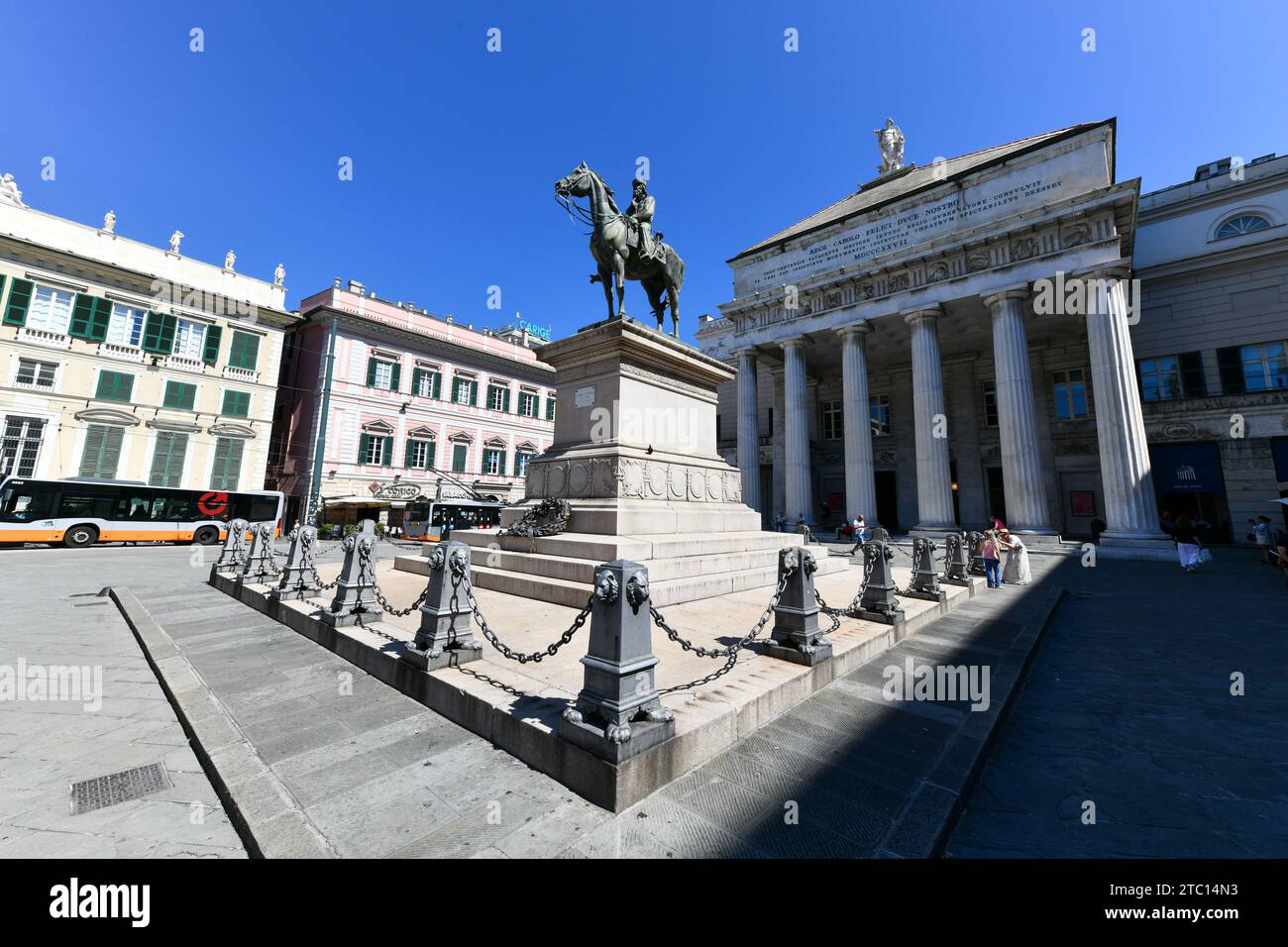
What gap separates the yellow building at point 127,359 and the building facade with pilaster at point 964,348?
90.6 ft

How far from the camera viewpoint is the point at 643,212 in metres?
9.48

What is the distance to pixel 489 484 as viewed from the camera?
3462 centimetres

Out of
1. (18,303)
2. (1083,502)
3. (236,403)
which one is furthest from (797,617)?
(18,303)

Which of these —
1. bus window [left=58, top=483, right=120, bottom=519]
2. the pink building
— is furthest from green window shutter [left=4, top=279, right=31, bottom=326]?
the pink building

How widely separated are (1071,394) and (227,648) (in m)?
32.6

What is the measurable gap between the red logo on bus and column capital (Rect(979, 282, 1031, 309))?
35.4m

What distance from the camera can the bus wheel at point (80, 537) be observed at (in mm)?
19484

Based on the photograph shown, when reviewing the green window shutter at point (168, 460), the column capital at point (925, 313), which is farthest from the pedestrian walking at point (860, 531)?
the green window shutter at point (168, 460)

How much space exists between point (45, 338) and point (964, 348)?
149ft

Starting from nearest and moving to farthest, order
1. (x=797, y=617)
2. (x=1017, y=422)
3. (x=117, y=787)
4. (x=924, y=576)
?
(x=117, y=787) → (x=797, y=617) → (x=924, y=576) → (x=1017, y=422)

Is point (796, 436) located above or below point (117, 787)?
above

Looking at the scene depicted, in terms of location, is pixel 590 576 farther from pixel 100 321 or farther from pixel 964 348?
pixel 100 321
